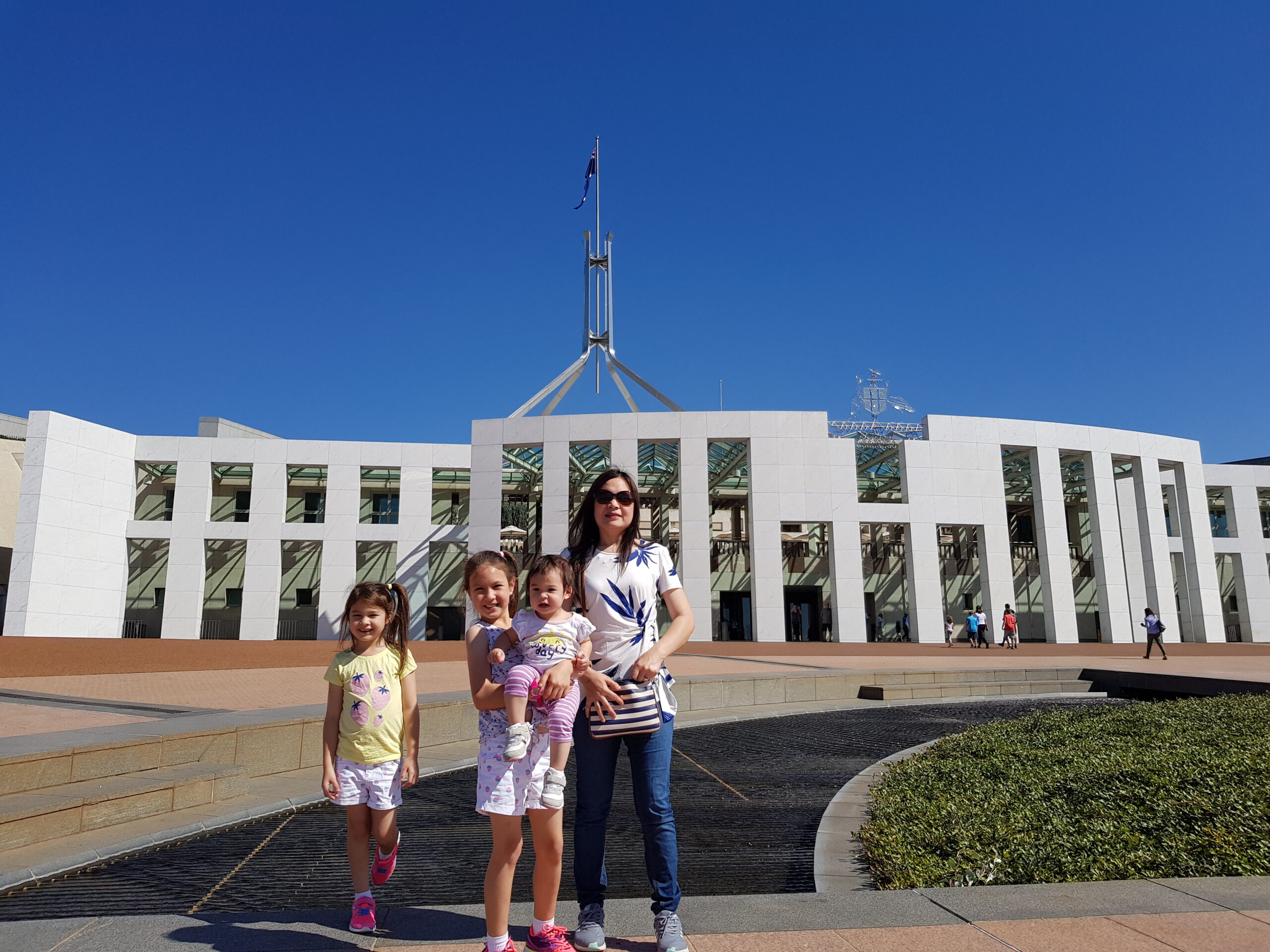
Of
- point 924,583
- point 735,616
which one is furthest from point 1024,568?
A: point 735,616

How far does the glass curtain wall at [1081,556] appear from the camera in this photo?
39031 millimetres

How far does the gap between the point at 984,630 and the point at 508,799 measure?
3184 cm

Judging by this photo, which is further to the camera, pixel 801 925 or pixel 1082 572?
pixel 1082 572

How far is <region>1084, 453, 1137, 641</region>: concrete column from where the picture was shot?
33.6 metres

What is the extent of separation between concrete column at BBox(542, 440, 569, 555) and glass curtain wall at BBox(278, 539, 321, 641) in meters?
13.0

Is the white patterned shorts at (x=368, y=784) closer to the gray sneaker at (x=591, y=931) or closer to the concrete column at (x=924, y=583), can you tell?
the gray sneaker at (x=591, y=931)

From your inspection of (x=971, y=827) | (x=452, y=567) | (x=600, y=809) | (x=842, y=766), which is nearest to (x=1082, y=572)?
(x=452, y=567)

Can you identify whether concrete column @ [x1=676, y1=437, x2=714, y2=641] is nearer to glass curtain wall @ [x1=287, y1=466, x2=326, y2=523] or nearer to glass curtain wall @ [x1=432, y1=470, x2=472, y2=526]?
glass curtain wall @ [x1=432, y1=470, x2=472, y2=526]

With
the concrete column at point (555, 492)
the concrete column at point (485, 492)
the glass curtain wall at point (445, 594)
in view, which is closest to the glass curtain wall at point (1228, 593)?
the concrete column at point (555, 492)

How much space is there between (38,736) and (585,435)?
89.1ft

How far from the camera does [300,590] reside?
4006cm

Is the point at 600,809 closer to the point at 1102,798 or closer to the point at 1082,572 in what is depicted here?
the point at 1102,798

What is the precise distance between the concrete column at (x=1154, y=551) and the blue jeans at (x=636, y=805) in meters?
37.4

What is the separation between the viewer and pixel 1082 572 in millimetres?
39938
